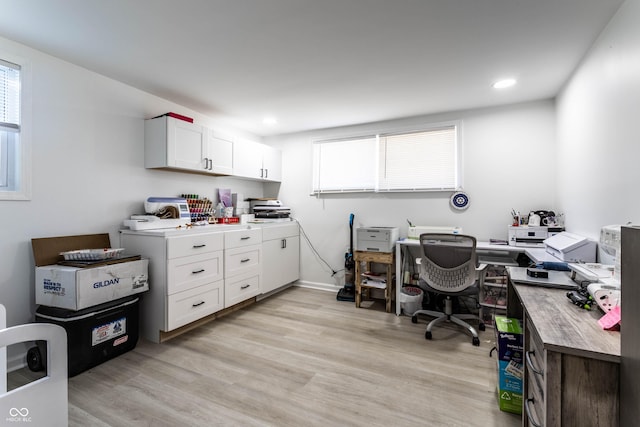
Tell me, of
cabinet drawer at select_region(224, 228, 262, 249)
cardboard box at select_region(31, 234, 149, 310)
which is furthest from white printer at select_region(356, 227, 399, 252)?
cardboard box at select_region(31, 234, 149, 310)

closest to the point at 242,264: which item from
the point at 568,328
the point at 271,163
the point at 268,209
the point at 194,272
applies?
the point at 194,272

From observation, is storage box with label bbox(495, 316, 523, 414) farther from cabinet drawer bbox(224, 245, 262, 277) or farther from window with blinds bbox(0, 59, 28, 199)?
window with blinds bbox(0, 59, 28, 199)

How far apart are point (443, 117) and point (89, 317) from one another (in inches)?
153

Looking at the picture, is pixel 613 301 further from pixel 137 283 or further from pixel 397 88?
pixel 137 283

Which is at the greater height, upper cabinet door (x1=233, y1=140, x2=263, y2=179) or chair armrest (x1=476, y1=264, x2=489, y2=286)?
upper cabinet door (x1=233, y1=140, x2=263, y2=179)

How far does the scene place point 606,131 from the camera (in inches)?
73.2

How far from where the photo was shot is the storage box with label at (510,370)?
5.33ft

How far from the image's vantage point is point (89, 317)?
2020 millimetres

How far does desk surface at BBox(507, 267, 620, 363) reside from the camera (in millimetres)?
865

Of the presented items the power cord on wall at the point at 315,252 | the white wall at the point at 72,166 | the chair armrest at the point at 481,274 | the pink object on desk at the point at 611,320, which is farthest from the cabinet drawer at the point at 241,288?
the pink object on desk at the point at 611,320

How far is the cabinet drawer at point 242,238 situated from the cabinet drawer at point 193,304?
41 cm

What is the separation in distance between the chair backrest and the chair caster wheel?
3.04 m

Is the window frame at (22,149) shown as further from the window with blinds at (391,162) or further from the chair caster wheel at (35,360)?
the window with blinds at (391,162)

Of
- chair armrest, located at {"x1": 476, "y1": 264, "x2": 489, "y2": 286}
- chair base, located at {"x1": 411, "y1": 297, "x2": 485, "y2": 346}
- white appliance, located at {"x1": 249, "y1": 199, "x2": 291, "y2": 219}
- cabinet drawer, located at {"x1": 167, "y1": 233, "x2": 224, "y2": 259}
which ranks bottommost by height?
chair base, located at {"x1": 411, "y1": 297, "x2": 485, "y2": 346}
